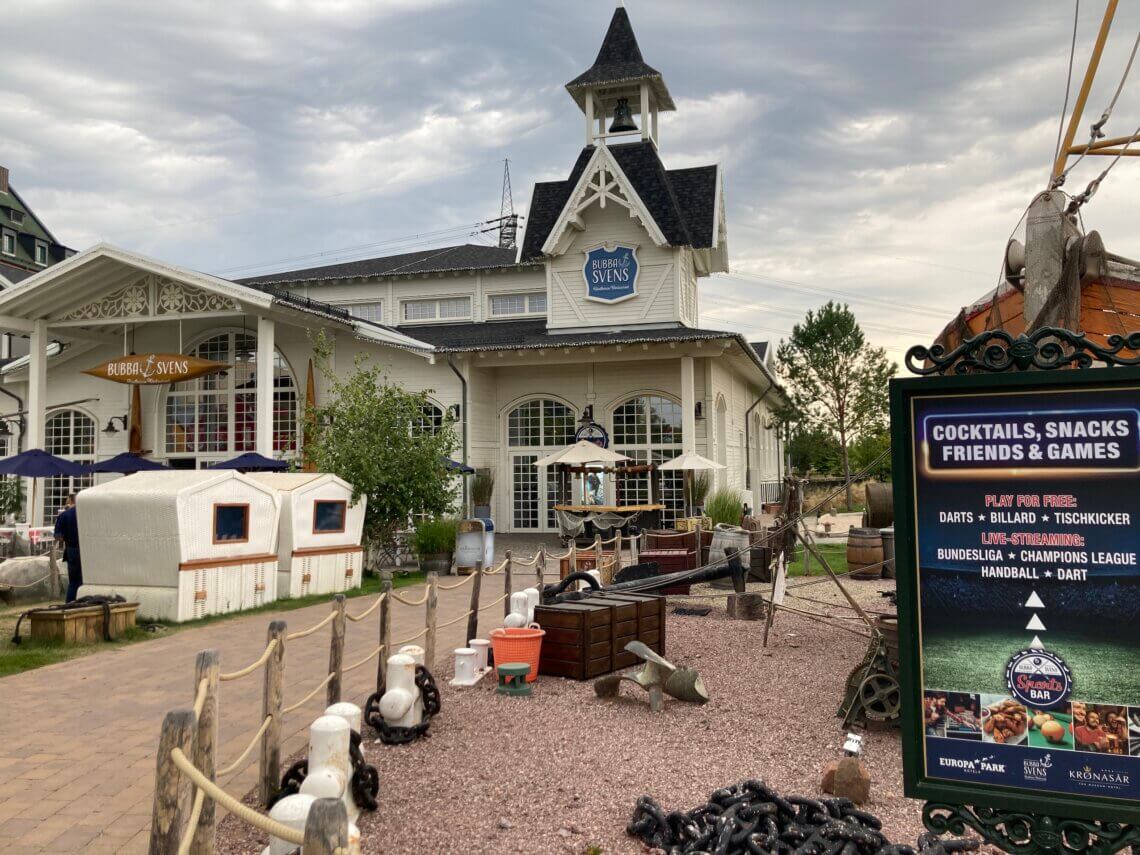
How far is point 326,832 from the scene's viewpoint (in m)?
2.29

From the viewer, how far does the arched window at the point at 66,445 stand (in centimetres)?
2552

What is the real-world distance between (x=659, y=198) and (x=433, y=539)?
1212 cm

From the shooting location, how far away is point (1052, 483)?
3420 millimetres

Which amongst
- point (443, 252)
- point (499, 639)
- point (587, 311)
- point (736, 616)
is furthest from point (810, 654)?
point (443, 252)

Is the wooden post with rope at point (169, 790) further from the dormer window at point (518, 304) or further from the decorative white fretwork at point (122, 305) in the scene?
the dormer window at point (518, 304)

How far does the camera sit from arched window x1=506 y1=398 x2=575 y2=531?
77.6ft

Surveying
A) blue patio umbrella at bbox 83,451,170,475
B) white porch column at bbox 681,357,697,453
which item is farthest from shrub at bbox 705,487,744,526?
blue patio umbrella at bbox 83,451,170,475

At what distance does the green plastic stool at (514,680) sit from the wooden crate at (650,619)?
1623 mm

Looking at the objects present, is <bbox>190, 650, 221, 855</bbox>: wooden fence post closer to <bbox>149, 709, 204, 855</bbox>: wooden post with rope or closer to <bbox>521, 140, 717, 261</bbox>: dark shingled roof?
<bbox>149, 709, 204, 855</bbox>: wooden post with rope

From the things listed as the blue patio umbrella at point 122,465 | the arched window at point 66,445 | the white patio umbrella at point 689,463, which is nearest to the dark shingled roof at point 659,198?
the white patio umbrella at point 689,463

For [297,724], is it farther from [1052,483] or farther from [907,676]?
[1052,483]

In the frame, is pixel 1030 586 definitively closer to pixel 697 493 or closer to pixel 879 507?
pixel 697 493

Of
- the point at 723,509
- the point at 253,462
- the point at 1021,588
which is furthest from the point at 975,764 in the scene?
the point at 253,462

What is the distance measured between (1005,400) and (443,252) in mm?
30751
